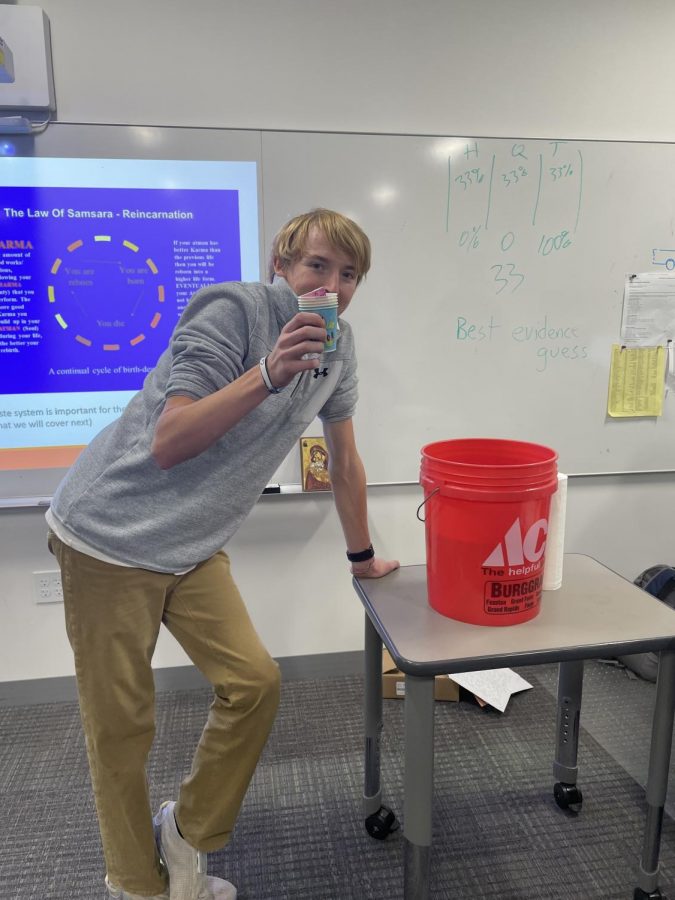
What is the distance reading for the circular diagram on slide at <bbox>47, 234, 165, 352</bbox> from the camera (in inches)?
80.3

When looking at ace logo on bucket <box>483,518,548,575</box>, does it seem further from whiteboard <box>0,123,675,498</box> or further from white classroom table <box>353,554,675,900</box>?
whiteboard <box>0,123,675,498</box>

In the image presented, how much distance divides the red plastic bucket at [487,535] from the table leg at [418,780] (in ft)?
0.63

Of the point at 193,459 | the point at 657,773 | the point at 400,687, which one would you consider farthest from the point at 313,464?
the point at 657,773

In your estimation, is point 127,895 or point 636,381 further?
point 636,381

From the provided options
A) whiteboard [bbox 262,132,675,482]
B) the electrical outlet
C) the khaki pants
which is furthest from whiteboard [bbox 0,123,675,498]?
the khaki pants

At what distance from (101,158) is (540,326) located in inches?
62.9

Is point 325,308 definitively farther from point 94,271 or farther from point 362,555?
point 94,271

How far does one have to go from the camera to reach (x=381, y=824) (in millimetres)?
1630

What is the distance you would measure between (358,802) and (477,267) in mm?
1760

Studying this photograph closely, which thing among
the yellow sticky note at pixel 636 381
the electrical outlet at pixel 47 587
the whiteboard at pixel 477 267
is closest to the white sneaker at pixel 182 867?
the electrical outlet at pixel 47 587

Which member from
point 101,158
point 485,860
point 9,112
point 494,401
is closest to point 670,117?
point 494,401

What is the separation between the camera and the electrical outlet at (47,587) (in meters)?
2.22

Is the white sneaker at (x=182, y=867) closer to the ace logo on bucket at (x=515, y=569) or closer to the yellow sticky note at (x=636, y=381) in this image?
the ace logo on bucket at (x=515, y=569)

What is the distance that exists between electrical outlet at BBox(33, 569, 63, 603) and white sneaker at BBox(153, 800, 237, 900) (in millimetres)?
1055
